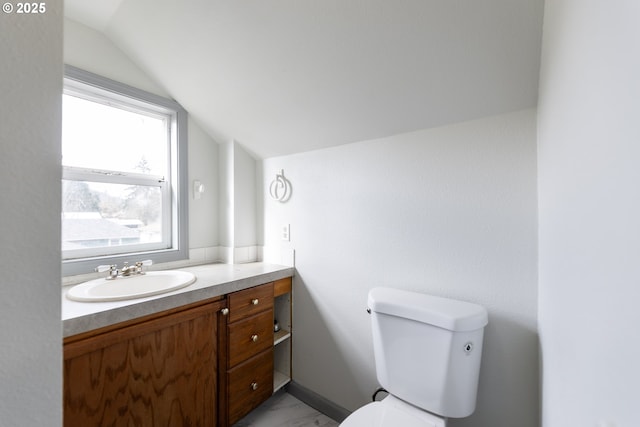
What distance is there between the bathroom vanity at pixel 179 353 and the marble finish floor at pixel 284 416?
0.13 metres

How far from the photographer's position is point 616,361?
0.31 meters

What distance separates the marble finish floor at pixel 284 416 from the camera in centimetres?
157

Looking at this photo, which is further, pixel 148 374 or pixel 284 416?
pixel 284 416

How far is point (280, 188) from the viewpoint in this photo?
1.89 meters

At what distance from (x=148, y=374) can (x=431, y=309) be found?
1.22 metres

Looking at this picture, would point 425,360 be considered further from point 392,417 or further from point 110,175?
point 110,175

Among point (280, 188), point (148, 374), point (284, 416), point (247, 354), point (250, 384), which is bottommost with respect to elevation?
point (284, 416)

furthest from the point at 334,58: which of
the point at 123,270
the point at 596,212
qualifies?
the point at 123,270

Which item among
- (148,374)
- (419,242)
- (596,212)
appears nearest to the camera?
(596,212)

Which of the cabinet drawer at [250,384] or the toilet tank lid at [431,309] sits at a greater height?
the toilet tank lid at [431,309]

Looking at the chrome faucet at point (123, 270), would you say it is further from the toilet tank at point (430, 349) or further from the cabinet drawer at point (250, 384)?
the toilet tank at point (430, 349)

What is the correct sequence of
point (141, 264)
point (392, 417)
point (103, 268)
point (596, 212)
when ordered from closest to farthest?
point (596, 212) < point (392, 417) < point (103, 268) < point (141, 264)

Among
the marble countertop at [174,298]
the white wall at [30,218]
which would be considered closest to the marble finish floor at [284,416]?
the marble countertop at [174,298]

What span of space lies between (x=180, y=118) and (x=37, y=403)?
69.6 inches
